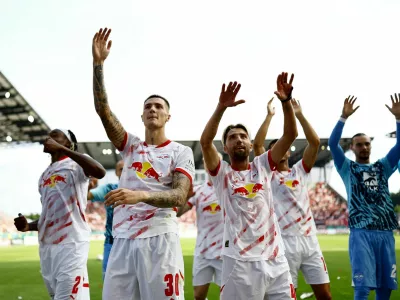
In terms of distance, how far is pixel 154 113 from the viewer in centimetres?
382

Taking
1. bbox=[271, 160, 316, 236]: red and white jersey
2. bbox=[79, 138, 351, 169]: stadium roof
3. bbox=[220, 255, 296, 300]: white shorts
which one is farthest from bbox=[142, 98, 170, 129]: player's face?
bbox=[79, 138, 351, 169]: stadium roof

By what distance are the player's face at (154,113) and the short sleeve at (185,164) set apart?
330 mm

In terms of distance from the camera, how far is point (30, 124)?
115ft

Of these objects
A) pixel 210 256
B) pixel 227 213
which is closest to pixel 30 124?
pixel 210 256

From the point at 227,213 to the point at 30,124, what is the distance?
3393cm

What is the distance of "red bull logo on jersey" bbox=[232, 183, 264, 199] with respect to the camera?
153 inches

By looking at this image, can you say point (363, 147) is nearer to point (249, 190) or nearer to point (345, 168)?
point (345, 168)

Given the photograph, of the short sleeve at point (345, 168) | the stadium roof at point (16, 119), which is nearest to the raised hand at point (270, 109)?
the short sleeve at point (345, 168)

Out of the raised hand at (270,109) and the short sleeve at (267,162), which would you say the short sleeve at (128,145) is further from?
the raised hand at (270,109)

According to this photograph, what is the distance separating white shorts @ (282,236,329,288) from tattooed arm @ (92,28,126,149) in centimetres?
282

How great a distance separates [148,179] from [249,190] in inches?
35.5

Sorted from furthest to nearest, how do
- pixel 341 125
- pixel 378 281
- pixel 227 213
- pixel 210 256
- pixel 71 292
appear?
pixel 210 256 < pixel 341 125 < pixel 378 281 < pixel 71 292 < pixel 227 213

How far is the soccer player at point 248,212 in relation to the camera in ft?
12.0

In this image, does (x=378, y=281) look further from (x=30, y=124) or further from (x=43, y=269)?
(x=30, y=124)
